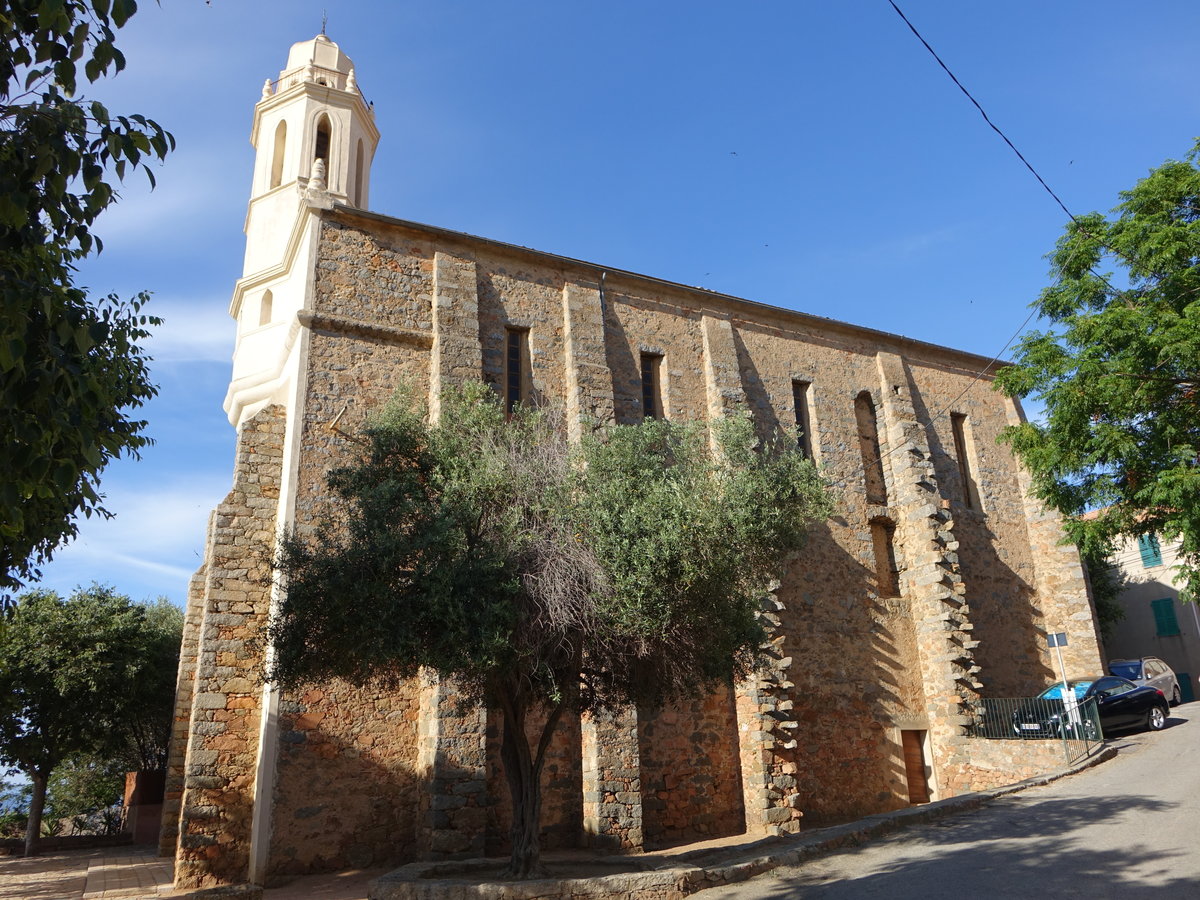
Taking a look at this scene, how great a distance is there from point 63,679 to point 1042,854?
20802mm

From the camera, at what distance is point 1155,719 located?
17.3 metres

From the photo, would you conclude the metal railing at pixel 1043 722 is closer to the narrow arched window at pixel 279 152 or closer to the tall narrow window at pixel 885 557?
the tall narrow window at pixel 885 557

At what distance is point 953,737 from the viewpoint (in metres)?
17.8

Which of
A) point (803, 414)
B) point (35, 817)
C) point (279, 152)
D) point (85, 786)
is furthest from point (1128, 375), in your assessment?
point (85, 786)

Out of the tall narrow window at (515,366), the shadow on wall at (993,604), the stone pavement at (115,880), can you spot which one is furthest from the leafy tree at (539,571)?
A: the shadow on wall at (993,604)

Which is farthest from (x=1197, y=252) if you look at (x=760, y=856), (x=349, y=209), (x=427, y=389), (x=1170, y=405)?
(x=349, y=209)

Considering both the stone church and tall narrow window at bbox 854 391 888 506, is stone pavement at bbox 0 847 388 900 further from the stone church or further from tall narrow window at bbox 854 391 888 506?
tall narrow window at bbox 854 391 888 506

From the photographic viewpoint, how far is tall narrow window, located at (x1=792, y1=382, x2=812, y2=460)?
1950 centimetres

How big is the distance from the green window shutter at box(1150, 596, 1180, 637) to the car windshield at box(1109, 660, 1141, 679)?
25.7 feet

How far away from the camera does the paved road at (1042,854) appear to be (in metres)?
7.82

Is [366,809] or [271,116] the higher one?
[271,116]

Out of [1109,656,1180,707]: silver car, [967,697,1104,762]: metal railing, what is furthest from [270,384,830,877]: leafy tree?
[1109,656,1180,707]: silver car

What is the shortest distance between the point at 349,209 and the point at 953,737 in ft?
52.6

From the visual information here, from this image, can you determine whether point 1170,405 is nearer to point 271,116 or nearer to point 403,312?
point 403,312
